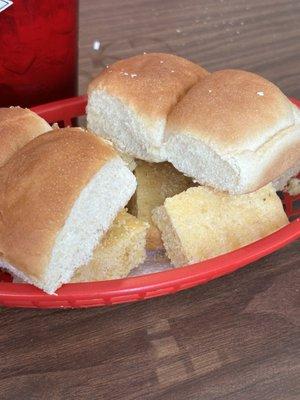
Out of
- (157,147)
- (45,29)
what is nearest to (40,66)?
(45,29)

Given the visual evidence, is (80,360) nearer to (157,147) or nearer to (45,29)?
(157,147)

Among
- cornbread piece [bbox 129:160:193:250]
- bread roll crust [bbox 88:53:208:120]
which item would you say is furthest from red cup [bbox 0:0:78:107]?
cornbread piece [bbox 129:160:193:250]

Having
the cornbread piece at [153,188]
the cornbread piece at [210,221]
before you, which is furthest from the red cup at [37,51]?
the cornbread piece at [210,221]

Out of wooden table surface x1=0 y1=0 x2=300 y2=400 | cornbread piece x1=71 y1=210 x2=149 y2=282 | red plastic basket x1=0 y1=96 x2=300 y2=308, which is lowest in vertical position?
wooden table surface x1=0 y1=0 x2=300 y2=400

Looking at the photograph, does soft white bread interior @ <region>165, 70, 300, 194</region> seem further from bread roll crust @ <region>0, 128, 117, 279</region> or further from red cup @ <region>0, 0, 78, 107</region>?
red cup @ <region>0, 0, 78, 107</region>

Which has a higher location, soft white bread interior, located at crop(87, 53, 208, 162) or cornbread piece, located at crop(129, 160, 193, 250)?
soft white bread interior, located at crop(87, 53, 208, 162)

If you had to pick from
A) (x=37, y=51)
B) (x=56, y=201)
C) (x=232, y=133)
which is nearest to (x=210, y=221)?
(x=232, y=133)

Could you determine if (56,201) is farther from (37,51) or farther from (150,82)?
(37,51)
